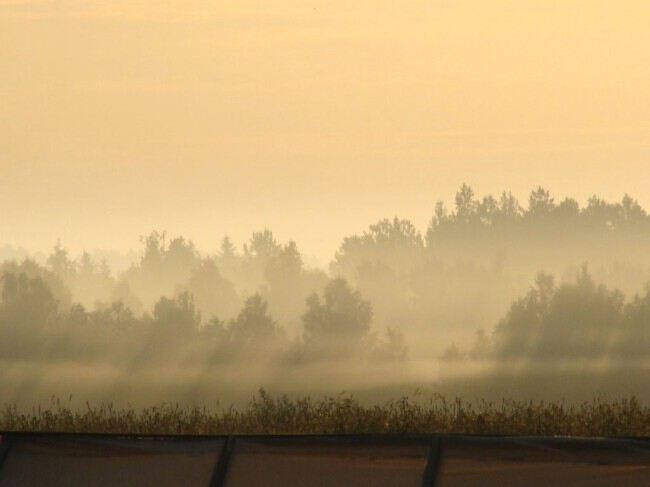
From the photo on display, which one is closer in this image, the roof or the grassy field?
the roof

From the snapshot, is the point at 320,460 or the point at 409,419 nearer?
the point at 320,460

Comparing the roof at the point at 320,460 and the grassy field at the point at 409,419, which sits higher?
the roof at the point at 320,460

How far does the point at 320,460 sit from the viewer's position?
1051cm

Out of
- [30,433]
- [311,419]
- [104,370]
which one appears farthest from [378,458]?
[104,370]

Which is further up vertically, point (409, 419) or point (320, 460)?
point (320, 460)

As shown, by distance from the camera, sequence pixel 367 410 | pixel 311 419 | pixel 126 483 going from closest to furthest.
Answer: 1. pixel 126 483
2. pixel 367 410
3. pixel 311 419

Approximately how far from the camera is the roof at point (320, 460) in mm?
10109

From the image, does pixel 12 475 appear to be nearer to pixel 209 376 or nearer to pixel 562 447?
pixel 562 447

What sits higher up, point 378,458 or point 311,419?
point 378,458

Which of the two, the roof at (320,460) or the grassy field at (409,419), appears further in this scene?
the grassy field at (409,419)

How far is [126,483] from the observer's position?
1102 cm

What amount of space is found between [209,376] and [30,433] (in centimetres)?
17107

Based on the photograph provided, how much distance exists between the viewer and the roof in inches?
398

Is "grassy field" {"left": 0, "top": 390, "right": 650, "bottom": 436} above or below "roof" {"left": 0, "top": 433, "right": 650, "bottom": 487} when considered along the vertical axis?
below
